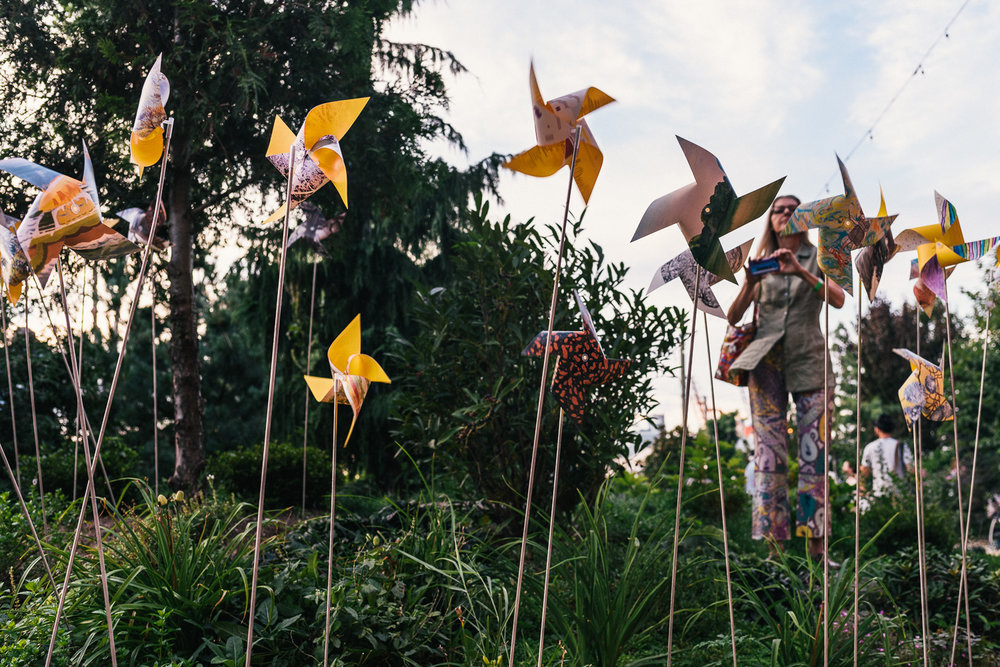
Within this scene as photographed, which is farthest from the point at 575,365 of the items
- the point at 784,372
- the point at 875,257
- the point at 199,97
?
the point at 199,97

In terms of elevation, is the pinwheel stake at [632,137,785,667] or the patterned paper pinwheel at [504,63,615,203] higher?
the patterned paper pinwheel at [504,63,615,203]

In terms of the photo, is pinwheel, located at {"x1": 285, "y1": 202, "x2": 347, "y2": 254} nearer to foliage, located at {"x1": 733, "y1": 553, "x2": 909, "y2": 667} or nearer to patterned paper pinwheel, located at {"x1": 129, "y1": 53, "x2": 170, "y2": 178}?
patterned paper pinwheel, located at {"x1": 129, "y1": 53, "x2": 170, "y2": 178}

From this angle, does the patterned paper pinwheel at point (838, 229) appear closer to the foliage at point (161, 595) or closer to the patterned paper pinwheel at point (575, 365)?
the patterned paper pinwheel at point (575, 365)

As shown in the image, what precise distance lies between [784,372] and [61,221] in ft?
12.6

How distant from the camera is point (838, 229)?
2115 millimetres

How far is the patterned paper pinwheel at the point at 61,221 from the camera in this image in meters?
2.03

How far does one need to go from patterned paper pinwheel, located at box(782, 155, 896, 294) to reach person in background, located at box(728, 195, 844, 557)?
6.82 ft

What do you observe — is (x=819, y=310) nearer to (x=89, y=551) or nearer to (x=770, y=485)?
(x=770, y=485)

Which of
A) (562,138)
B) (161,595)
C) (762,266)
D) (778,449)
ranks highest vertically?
(762,266)

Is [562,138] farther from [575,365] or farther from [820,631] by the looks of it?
[820,631]

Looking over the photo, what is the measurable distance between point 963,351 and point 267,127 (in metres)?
13.1

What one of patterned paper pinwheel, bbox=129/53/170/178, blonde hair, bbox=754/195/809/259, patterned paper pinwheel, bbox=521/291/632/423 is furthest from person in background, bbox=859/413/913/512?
patterned paper pinwheel, bbox=129/53/170/178

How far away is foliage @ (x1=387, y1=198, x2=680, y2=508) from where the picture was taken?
3.67m

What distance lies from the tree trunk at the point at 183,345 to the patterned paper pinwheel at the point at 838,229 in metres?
5.04
